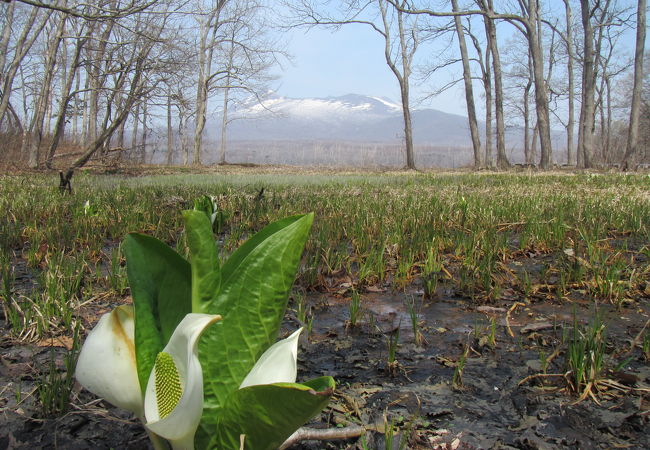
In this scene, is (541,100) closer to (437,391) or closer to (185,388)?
(437,391)

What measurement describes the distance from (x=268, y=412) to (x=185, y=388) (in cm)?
14

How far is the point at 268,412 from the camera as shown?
71cm

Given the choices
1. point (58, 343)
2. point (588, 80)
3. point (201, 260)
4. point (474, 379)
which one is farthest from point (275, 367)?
point (588, 80)

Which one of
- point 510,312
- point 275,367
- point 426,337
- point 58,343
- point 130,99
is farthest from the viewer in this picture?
point 130,99

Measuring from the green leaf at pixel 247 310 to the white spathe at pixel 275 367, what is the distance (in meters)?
0.05

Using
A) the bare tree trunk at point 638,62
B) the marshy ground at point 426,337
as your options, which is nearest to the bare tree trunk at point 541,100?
the bare tree trunk at point 638,62

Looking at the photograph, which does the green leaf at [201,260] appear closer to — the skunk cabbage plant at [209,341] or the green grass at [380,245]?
the skunk cabbage plant at [209,341]

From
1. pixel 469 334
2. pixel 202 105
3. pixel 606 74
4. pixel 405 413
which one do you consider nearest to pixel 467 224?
pixel 469 334

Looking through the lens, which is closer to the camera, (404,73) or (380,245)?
(380,245)

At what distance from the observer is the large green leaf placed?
66 cm

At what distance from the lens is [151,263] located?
83 centimetres

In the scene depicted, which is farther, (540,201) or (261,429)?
(540,201)

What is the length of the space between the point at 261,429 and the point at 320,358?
44.5 inches

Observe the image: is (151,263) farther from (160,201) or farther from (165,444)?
(160,201)
